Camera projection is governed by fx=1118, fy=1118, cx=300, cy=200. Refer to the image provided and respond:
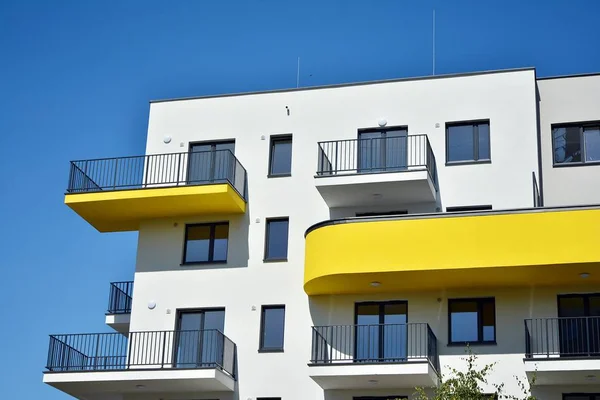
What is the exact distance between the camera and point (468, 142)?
115 ft

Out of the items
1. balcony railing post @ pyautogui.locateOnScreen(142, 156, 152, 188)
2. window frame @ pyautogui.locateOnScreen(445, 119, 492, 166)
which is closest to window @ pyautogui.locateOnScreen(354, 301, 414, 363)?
window frame @ pyautogui.locateOnScreen(445, 119, 492, 166)

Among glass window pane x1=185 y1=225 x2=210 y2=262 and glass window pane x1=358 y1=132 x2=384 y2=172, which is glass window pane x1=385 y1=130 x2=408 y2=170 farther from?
glass window pane x1=185 y1=225 x2=210 y2=262

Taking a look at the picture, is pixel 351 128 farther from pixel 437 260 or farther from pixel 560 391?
pixel 560 391

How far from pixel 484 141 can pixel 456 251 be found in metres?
4.61

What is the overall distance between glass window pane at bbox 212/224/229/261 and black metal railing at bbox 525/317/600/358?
994 centimetres

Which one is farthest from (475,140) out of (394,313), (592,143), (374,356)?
(374,356)

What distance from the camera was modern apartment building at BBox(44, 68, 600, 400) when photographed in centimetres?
3166

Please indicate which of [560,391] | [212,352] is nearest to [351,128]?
[212,352]

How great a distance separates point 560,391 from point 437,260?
4.97m

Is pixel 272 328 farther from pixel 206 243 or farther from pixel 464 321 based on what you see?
pixel 464 321

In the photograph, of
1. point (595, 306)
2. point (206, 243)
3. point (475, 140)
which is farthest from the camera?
point (206, 243)

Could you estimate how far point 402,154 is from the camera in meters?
34.8

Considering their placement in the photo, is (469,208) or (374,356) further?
(469,208)

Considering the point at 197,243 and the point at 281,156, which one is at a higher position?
the point at 281,156
